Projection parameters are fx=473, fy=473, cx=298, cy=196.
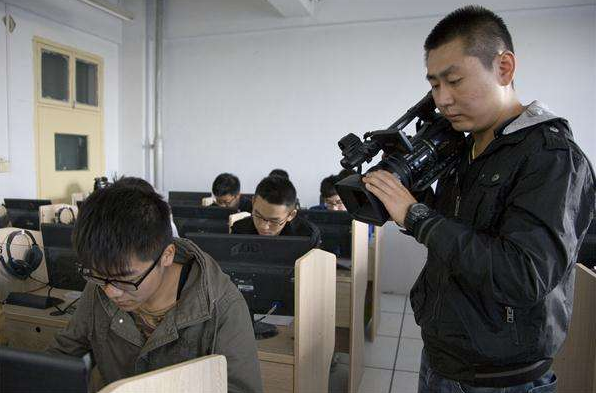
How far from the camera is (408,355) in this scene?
2.86 metres

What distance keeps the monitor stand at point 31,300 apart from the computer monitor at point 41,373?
129cm

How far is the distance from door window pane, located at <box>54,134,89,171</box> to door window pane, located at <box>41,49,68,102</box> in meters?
0.40

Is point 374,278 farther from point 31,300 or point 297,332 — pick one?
point 31,300

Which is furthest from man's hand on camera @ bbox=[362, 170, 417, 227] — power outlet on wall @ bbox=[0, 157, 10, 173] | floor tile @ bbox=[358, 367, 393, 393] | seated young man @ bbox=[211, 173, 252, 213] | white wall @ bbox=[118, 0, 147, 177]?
white wall @ bbox=[118, 0, 147, 177]

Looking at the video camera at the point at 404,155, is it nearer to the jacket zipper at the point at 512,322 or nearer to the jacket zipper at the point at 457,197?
the jacket zipper at the point at 457,197

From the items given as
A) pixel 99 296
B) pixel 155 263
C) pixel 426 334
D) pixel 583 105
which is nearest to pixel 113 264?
pixel 155 263

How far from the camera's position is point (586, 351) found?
1886 millimetres

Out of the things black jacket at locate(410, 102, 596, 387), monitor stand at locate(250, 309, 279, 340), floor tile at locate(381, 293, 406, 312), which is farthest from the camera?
floor tile at locate(381, 293, 406, 312)

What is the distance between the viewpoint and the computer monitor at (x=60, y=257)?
1.67 m

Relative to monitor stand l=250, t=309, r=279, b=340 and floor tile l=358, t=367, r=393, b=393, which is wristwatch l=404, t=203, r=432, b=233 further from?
floor tile l=358, t=367, r=393, b=393

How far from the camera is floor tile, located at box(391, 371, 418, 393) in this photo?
2.44 metres

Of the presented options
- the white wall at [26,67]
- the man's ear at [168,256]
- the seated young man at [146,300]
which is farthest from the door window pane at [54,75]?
the man's ear at [168,256]

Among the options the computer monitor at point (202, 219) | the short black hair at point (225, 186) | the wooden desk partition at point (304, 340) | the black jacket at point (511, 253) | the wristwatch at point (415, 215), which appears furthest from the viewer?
the short black hair at point (225, 186)

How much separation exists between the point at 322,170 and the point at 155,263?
3825mm
